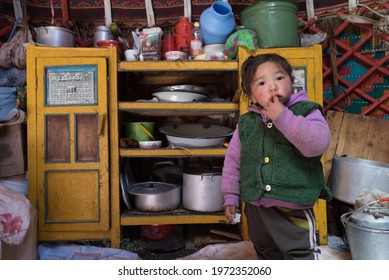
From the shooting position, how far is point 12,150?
5.74 ft

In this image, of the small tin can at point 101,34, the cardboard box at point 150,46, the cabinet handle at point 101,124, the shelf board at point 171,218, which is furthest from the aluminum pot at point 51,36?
the shelf board at point 171,218

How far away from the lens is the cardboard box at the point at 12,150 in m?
1.72

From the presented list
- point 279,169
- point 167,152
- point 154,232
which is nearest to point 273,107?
point 279,169

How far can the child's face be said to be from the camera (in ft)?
2.89

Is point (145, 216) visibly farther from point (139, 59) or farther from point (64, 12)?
point (64, 12)

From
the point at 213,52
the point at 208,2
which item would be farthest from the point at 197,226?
the point at 208,2

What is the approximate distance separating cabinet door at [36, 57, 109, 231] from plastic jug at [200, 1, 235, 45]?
2.19 feet

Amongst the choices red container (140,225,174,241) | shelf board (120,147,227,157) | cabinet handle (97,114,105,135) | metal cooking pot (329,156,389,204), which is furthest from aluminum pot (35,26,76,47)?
metal cooking pot (329,156,389,204)

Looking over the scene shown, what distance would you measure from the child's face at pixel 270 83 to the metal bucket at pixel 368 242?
81cm

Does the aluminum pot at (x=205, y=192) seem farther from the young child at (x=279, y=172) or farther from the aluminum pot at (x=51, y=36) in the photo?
the aluminum pot at (x=51, y=36)

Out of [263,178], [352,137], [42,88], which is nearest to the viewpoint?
[263,178]

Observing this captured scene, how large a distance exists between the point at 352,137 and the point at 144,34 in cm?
151

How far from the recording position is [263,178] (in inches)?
37.4

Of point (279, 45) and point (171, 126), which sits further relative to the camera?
point (171, 126)
